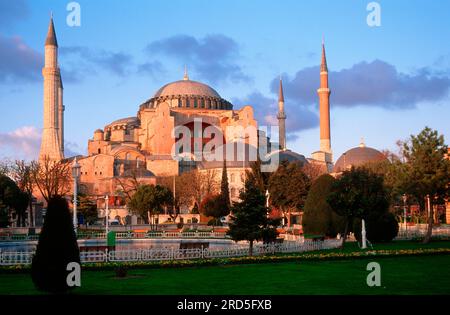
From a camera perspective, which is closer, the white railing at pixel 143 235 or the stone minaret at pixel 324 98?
the white railing at pixel 143 235

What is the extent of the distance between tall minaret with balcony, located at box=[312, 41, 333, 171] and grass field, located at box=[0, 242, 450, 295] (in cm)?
5316

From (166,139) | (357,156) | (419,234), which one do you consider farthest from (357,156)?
(419,234)

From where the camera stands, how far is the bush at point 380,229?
25672 millimetres

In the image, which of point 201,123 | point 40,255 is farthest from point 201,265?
point 201,123

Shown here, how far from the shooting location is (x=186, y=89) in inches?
3529

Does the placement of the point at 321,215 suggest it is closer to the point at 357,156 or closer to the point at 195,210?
the point at 195,210

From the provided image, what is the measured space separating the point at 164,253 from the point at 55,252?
27.1ft

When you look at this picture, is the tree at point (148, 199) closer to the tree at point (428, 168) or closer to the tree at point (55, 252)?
the tree at point (428, 168)

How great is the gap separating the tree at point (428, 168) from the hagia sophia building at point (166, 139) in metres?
31.4

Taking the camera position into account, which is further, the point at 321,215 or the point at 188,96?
the point at 188,96

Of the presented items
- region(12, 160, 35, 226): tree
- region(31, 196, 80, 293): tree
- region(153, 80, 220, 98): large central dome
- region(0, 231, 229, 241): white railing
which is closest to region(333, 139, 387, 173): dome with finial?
region(153, 80, 220, 98): large central dome

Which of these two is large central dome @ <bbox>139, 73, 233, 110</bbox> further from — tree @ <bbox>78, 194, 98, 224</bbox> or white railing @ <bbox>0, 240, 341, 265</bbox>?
white railing @ <bbox>0, 240, 341, 265</bbox>

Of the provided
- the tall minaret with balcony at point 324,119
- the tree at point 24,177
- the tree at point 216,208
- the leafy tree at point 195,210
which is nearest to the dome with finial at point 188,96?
the tall minaret with balcony at point 324,119
